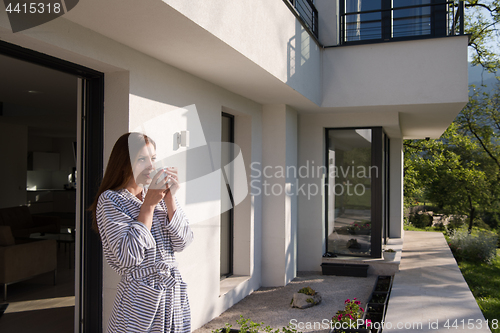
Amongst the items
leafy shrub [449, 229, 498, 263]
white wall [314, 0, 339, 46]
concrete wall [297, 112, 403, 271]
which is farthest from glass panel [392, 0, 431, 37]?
leafy shrub [449, 229, 498, 263]

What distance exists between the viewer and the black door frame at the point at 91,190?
10.4 ft

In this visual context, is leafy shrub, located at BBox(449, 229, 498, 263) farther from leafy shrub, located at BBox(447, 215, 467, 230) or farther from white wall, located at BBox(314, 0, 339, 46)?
leafy shrub, located at BBox(447, 215, 467, 230)

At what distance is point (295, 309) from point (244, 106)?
9.10ft

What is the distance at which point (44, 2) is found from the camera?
236 centimetres

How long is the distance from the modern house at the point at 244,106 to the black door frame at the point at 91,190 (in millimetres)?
11

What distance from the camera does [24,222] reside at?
7828mm

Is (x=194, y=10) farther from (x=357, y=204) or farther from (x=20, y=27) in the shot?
(x=357, y=204)

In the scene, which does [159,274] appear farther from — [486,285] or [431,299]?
[486,285]

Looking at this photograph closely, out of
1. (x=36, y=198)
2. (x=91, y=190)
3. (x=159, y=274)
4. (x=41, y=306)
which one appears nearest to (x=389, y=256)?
(x=41, y=306)

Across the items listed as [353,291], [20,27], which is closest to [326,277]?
[353,291]

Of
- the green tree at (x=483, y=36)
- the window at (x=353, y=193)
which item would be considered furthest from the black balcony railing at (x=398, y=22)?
the green tree at (x=483, y=36)

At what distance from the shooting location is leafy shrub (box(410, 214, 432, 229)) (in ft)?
58.6

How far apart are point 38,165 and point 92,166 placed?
10023mm

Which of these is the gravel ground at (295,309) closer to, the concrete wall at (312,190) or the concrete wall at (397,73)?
the concrete wall at (312,190)
